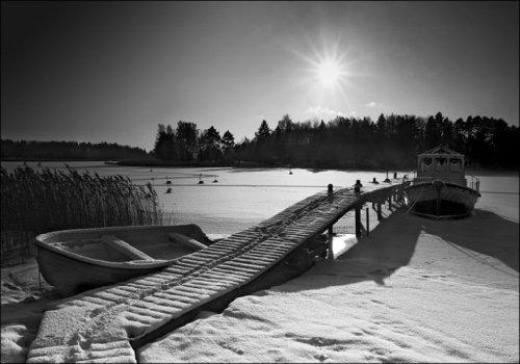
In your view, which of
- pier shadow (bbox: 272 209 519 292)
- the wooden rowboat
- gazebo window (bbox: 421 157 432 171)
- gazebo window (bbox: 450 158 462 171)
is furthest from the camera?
gazebo window (bbox: 421 157 432 171)

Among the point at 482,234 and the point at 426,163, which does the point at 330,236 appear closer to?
the point at 482,234

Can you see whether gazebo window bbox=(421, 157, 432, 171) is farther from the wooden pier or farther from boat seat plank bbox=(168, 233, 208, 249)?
boat seat plank bbox=(168, 233, 208, 249)

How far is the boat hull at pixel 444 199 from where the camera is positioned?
14.5 metres

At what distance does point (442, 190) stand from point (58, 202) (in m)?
13.2

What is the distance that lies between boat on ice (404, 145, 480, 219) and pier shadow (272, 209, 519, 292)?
48cm

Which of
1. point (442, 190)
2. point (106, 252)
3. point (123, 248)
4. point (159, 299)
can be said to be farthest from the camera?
point (442, 190)

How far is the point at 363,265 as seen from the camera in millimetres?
8281

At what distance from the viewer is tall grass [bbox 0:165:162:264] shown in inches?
402

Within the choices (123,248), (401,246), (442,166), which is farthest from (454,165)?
(123,248)

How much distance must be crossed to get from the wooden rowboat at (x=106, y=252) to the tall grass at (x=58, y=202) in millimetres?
3158

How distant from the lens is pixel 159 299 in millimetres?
5305

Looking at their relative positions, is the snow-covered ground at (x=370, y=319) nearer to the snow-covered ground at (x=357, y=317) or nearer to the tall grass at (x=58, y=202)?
the snow-covered ground at (x=357, y=317)

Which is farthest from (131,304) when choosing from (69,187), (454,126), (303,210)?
(454,126)

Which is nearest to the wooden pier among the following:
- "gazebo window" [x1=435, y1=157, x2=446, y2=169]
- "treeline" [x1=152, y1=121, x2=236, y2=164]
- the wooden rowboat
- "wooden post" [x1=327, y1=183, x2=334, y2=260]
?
the wooden rowboat
